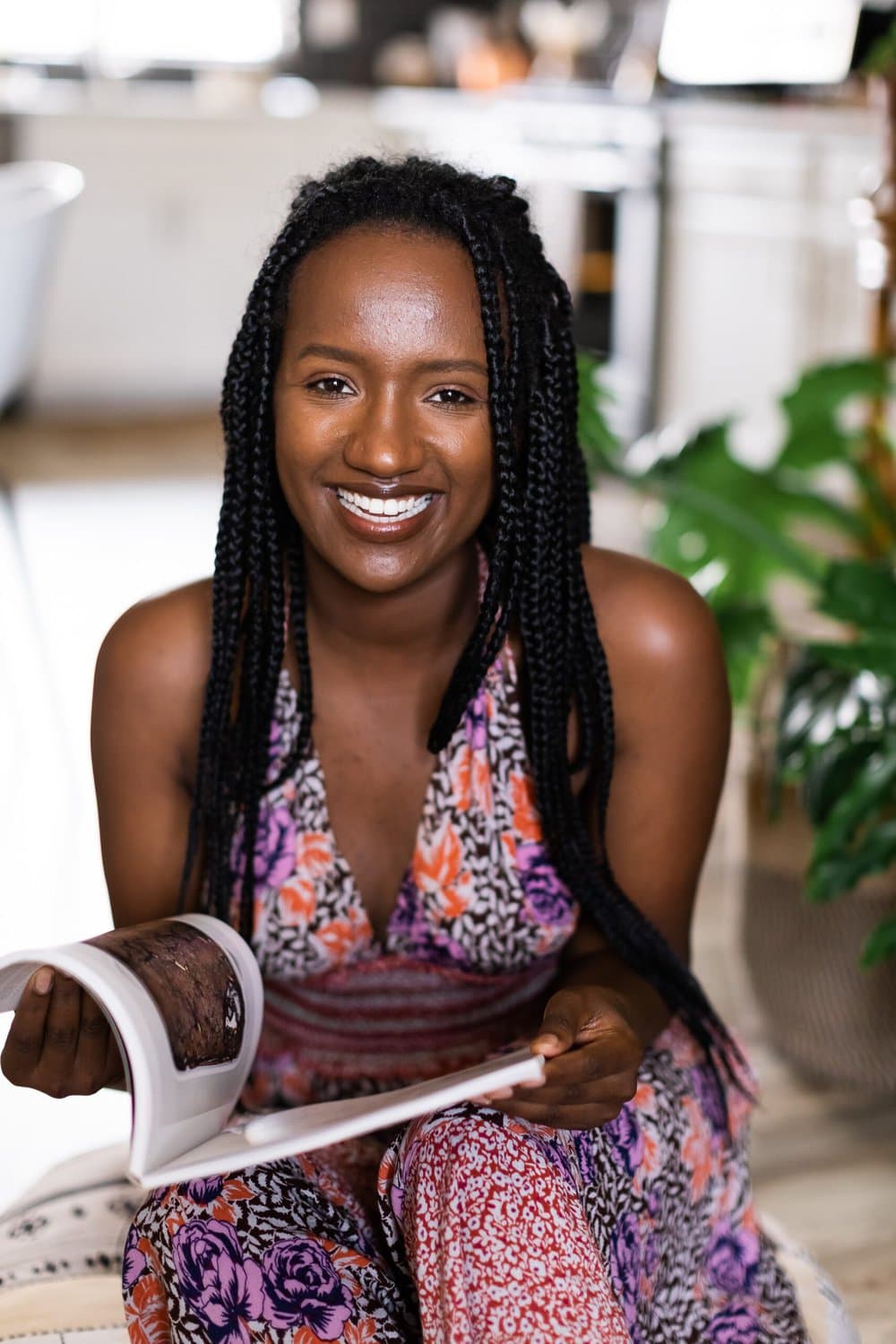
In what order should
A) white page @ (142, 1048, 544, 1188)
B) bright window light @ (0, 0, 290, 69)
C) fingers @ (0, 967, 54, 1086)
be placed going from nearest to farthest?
white page @ (142, 1048, 544, 1188), fingers @ (0, 967, 54, 1086), bright window light @ (0, 0, 290, 69)

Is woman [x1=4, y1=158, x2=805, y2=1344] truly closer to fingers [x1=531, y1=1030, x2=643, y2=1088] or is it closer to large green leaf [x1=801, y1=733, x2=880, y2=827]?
fingers [x1=531, y1=1030, x2=643, y2=1088]

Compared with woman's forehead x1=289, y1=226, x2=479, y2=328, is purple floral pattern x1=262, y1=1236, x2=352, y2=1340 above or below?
below

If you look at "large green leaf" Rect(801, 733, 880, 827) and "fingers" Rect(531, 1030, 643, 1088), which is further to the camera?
"large green leaf" Rect(801, 733, 880, 827)

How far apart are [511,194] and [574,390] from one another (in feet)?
0.46

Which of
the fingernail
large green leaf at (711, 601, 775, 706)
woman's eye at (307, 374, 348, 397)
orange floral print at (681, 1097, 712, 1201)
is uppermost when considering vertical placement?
woman's eye at (307, 374, 348, 397)

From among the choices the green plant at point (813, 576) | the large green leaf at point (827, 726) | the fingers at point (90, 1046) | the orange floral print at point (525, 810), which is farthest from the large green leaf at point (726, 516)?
the fingers at point (90, 1046)

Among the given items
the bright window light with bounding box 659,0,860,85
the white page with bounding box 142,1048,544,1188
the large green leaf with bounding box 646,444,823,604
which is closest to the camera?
the white page with bounding box 142,1048,544,1188

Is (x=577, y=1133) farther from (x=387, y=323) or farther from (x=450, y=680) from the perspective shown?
(x=387, y=323)

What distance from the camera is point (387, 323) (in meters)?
1.04

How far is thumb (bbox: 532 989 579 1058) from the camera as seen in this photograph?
935mm

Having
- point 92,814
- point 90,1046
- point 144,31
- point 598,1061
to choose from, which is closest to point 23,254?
point 92,814

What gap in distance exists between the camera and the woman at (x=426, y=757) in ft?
3.45

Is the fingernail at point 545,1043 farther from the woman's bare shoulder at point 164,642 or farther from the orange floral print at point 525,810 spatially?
Answer: the woman's bare shoulder at point 164,642

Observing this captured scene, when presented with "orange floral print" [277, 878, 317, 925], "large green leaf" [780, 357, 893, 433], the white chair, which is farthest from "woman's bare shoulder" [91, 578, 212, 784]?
the white chair
